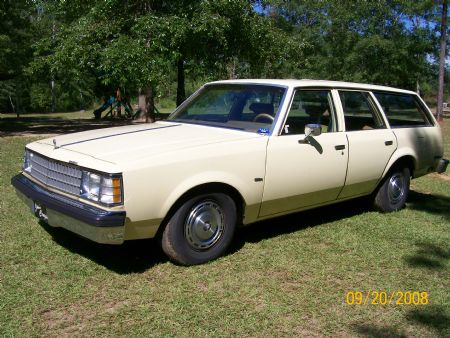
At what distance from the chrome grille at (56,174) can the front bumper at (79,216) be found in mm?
79

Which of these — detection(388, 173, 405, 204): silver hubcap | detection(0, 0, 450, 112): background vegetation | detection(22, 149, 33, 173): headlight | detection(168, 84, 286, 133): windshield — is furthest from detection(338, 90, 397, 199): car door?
detection(0, 0, 450, 112): background vegetation

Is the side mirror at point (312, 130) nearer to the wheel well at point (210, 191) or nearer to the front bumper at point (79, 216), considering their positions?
the wheel well at point (210, 191)

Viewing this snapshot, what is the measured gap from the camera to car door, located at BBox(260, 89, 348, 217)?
4.59 meters

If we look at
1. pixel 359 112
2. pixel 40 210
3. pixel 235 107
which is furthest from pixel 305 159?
pixel 40 210

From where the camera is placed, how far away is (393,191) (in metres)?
6.21

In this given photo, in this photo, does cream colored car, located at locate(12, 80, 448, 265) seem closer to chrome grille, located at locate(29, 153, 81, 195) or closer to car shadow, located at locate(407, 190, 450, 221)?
chrome grille, located at locate(29, 153, 81, 195)

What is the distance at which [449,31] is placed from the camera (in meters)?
27.0

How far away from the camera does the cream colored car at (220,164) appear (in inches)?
148

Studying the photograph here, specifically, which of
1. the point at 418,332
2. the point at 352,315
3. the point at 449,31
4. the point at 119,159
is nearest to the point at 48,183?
the point at 119,159

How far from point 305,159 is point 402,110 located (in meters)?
2.25

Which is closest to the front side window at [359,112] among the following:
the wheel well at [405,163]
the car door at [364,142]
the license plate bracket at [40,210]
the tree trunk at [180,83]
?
the car door at [364,142]

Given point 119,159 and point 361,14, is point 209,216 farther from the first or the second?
point 361,14

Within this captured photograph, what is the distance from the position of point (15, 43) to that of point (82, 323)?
1420 centimetres

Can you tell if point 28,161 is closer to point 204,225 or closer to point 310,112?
point 204,225
